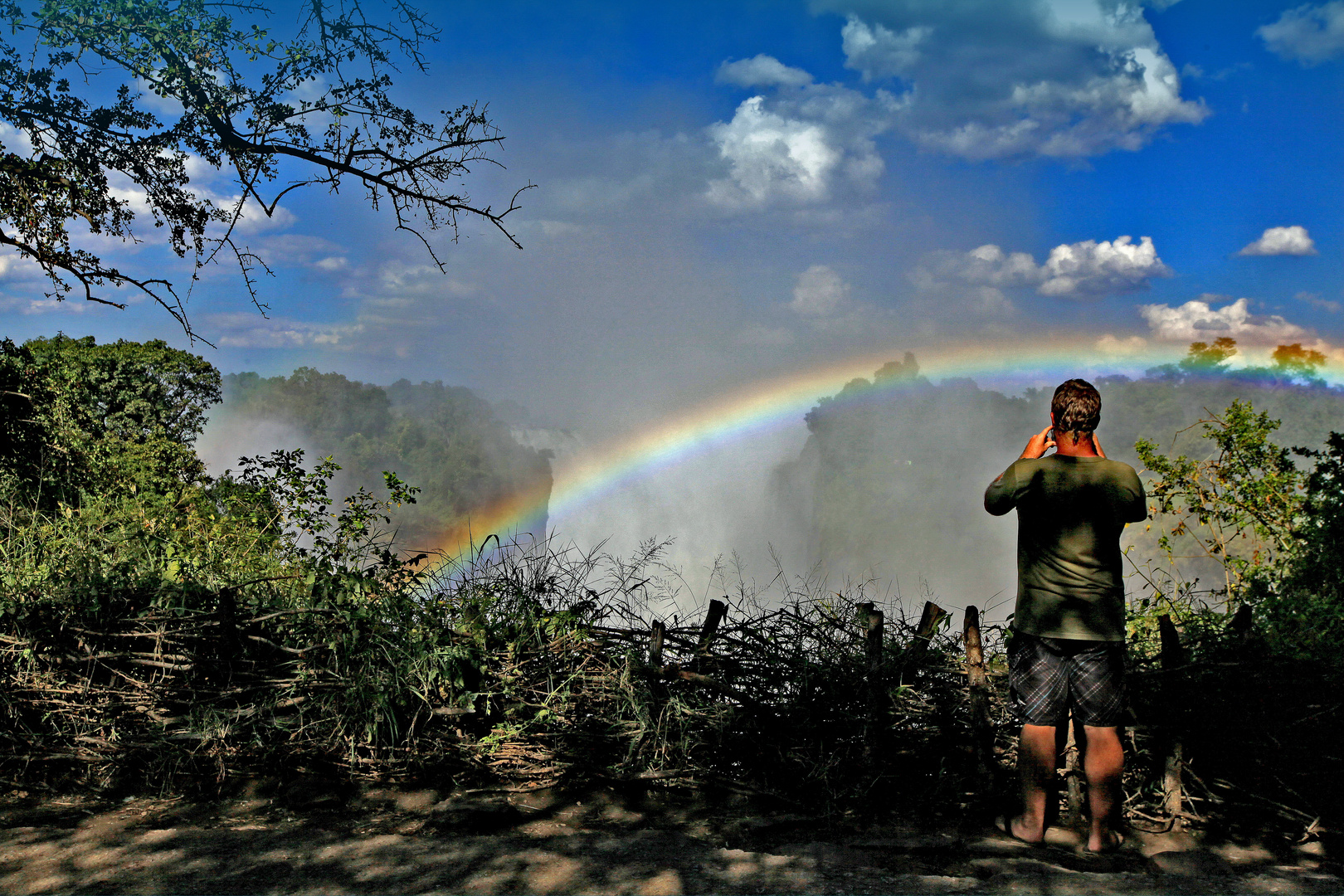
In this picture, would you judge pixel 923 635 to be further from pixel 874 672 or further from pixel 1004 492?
pixel 1004 492

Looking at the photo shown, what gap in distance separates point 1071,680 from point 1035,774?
1.51ft

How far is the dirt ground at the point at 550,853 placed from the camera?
3297 mm

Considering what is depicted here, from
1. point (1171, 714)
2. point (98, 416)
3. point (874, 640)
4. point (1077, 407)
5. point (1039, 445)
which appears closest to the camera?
point (1077, 407)

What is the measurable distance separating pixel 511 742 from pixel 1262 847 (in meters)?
3.62

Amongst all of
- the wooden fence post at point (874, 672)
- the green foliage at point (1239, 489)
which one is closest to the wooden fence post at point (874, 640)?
the wooden fence post at point (874, 672)

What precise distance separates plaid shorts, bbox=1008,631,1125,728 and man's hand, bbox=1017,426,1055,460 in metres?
0.81

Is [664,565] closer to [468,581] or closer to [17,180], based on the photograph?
[468,581]


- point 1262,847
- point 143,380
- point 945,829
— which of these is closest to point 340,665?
point 945,829

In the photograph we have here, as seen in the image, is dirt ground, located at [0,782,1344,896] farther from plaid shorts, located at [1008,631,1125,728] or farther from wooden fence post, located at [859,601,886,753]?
plaid shorts, located at [1008,631,1125,728]

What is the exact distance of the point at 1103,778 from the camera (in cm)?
357

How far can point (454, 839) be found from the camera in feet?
12.3

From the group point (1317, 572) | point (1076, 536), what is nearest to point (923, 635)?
point (1076, 536)

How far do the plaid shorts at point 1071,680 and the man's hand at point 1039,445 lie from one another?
809 mm

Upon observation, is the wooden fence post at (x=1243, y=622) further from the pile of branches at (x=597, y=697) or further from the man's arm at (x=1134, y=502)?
the man's arm at (x=1134, y=502)
